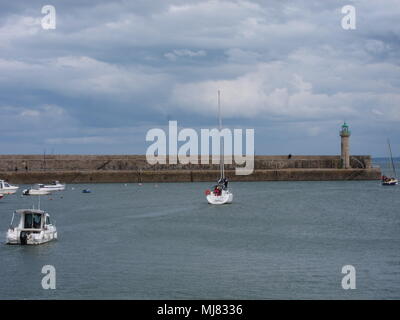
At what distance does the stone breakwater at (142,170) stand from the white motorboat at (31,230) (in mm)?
47527

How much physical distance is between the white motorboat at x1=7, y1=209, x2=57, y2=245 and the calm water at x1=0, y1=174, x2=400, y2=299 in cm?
53

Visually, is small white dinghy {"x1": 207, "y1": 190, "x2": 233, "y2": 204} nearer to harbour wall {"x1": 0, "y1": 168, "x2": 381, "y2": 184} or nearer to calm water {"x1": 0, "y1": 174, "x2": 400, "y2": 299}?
calm water {"x1": 0, "y1": 174, "x2": 400, "y2": 299}

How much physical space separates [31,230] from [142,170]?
171 ft

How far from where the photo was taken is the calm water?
1861cm

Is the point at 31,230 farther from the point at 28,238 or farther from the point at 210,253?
the point at 210,253

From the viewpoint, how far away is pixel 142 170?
7812 cm

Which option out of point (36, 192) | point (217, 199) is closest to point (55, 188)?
point (36, 192)

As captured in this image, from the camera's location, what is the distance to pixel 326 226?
109ft

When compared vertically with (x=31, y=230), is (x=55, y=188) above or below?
above

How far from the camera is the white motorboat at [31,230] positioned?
2570 centimetres

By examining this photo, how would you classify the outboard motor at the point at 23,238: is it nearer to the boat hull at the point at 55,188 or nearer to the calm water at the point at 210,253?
the calm water at the point at 210,253

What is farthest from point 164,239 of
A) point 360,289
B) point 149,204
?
point 149,204

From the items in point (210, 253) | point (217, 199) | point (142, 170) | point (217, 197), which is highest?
point (142, 170)
